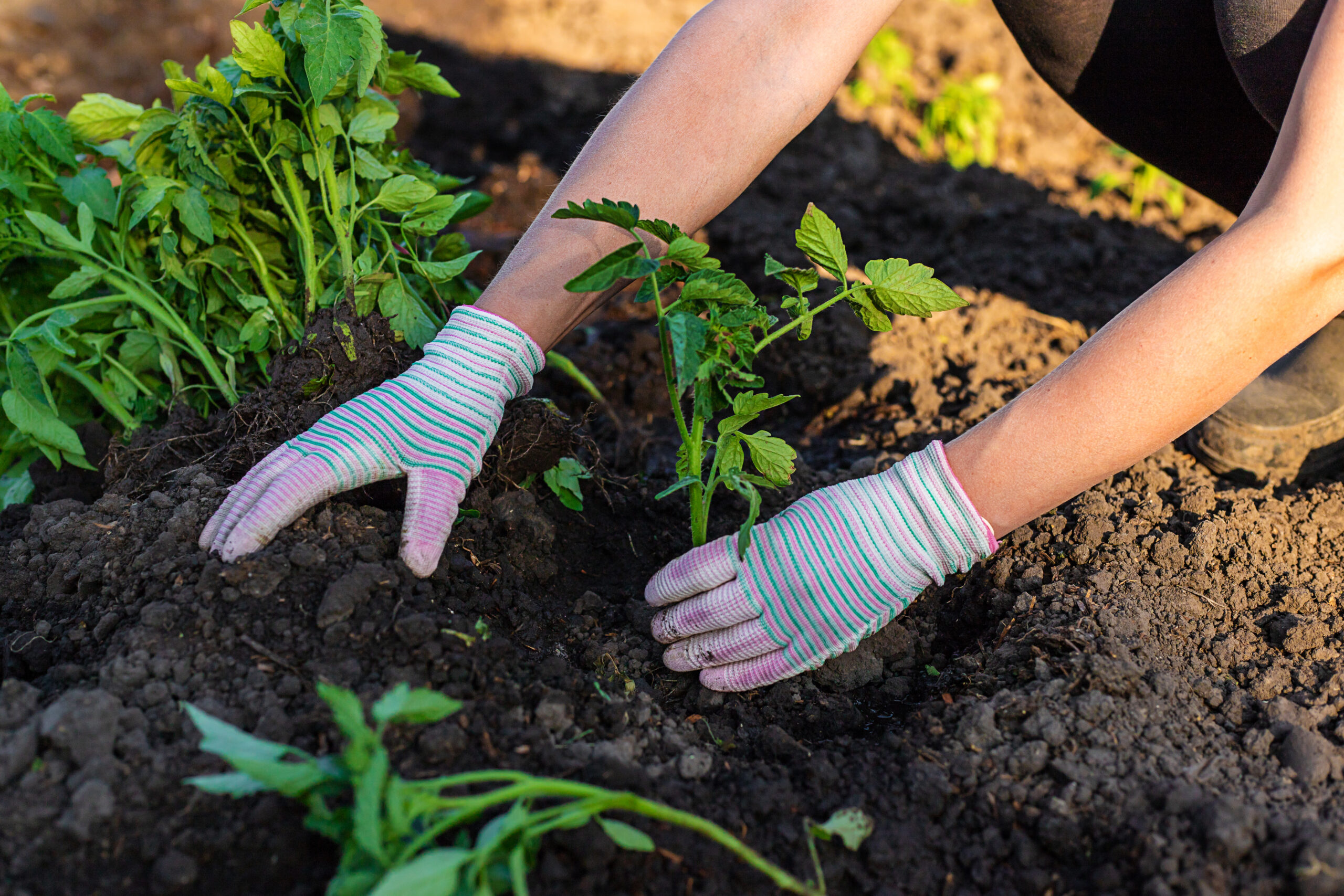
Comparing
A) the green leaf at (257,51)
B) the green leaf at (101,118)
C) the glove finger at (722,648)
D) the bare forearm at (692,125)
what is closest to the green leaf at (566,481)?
the bare forearm at (692,125)

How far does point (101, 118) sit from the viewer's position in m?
1.80

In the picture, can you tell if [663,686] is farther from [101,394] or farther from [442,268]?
[101,394]

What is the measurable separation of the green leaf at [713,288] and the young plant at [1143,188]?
9.25ft

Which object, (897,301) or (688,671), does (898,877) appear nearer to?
(688,671)

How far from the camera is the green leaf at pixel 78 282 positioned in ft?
5.54

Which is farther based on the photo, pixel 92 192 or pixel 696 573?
pixel 92 192

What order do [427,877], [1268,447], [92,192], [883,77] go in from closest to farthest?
[427,877]
[92,192]
[1268,447]
[883,77]

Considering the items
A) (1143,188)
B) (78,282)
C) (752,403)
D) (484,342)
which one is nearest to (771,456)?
(752,403)

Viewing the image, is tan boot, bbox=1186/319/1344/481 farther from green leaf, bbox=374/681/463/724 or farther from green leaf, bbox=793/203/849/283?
green leaf, bbox=374/681/463/724

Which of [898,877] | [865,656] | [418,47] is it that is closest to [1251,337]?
[865,656]

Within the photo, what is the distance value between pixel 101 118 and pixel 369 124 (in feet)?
1.73

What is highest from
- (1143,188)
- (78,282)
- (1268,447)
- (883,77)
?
(1143,188)

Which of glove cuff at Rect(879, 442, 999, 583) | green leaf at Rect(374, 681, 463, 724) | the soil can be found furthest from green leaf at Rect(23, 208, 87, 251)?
glove cuff at Rect(879, 442, 999, 583)

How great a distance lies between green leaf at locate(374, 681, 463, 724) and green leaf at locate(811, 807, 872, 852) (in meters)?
0.53
